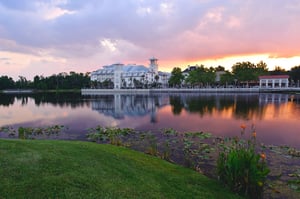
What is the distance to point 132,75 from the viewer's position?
336 feet

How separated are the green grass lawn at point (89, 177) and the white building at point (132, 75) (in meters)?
Answer: 80.1

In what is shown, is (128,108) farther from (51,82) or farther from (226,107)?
(51,82)

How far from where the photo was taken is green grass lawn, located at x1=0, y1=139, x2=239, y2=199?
365 cm

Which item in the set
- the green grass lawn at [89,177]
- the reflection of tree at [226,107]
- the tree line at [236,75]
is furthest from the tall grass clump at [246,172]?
the tree line at [236,75]

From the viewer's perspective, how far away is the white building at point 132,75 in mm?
92125

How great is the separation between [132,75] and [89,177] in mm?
99409

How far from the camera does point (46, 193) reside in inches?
137

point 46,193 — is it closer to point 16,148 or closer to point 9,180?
point 9,180

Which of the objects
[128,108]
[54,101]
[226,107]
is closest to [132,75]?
[54,101]

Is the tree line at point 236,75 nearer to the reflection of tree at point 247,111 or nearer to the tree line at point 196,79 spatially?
the tree line at point 196,79

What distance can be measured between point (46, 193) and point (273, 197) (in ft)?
16.2

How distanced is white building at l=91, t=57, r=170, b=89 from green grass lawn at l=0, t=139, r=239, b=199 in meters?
80.1

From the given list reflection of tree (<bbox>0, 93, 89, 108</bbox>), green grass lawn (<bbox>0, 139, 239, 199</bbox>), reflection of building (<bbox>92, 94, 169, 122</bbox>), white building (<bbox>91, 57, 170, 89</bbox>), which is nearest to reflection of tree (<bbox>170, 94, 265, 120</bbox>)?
reflection of building (<bbox>92, 94, 169, 122</bbox>)

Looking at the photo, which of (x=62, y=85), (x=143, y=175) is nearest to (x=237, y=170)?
(x=143, y=175)
